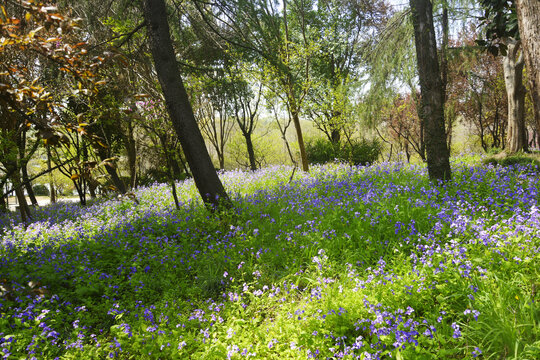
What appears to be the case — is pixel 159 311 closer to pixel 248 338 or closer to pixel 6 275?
pixel 248 338

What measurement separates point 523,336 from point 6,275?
6437 millimetres

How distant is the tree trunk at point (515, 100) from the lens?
9.82m

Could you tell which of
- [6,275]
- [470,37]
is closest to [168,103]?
[6,275]

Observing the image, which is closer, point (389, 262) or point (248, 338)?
point (248, 338)

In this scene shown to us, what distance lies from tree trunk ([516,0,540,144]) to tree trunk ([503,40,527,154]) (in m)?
8.85

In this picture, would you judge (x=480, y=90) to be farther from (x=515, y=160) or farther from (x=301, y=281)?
(x=301, y=281)

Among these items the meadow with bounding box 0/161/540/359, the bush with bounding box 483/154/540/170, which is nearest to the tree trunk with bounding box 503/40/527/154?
the bush with bounding box 483/154/540/170

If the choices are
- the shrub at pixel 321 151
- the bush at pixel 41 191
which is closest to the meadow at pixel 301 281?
the shrub at pixel 321 151

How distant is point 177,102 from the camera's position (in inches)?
237

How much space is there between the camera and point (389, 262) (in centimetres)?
388

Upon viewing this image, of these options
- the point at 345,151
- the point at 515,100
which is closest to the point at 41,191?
the point at 345,151

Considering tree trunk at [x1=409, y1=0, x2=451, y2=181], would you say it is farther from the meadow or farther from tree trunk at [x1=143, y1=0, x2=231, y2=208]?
tree trunk at [x1=143, y1=0, x2=231, y2=208]

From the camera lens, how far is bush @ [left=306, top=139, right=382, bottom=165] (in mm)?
17797

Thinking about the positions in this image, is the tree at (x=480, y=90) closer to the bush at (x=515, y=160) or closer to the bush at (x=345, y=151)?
the bush at (x=345, y=151)
